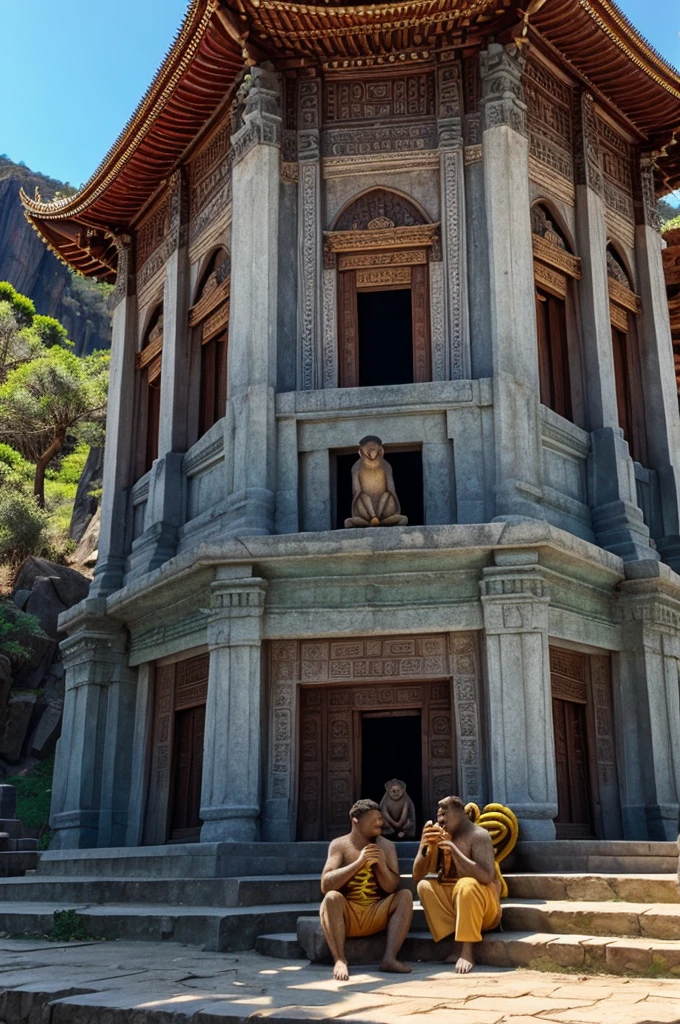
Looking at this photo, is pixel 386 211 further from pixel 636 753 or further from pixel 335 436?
pixel 636 753

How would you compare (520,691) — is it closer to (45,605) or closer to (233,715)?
(233,715)

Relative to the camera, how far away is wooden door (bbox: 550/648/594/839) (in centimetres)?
1275

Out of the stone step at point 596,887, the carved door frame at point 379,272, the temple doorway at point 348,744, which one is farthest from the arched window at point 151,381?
the stone step at point 596,887

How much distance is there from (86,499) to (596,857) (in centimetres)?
3031

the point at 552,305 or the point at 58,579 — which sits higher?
the point at 552,305

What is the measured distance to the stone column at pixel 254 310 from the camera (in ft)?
43.7

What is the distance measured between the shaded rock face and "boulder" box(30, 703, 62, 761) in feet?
147

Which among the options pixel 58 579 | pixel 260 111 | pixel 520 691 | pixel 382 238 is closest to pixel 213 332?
pixel 382 238

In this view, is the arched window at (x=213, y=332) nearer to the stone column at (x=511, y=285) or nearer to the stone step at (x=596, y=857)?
the stone column at (x=511, y=285)

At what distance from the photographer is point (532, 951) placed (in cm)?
727

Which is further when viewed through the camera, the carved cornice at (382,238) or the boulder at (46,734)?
the boulder at (46,734)

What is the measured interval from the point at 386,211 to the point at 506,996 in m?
10.7

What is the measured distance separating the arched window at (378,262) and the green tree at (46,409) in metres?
25.3

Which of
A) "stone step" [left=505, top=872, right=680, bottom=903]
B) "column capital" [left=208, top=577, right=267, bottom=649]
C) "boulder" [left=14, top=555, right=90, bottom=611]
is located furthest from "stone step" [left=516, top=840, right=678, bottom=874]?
"boulder" [left=14, top=555, right=90, bottom=611]
